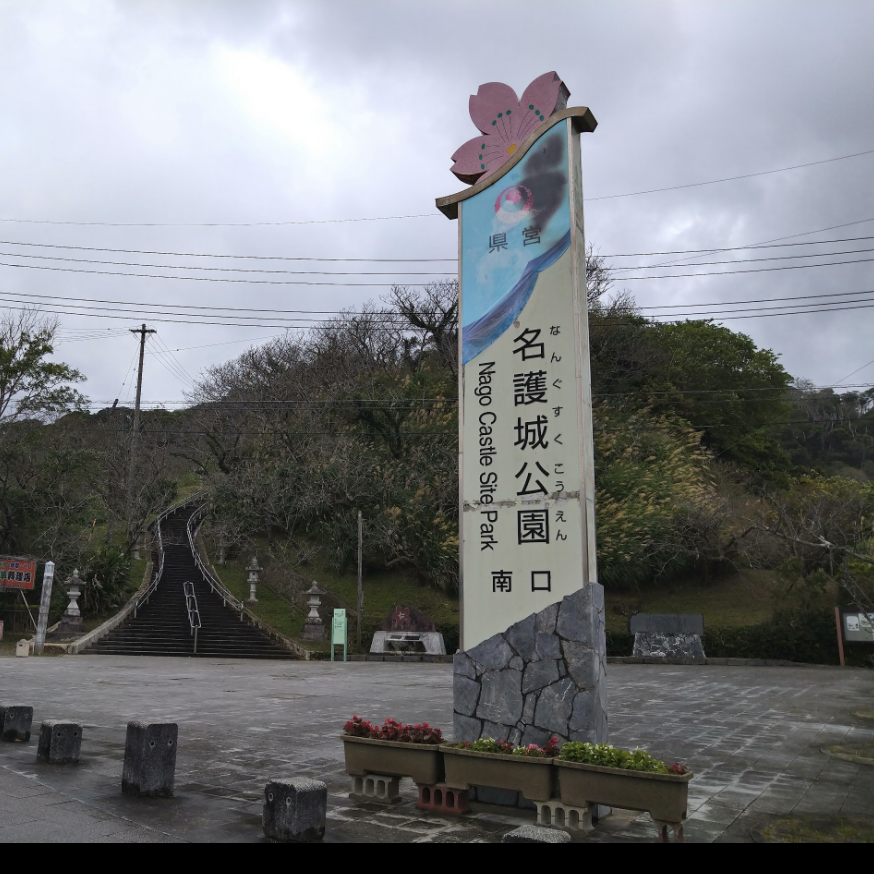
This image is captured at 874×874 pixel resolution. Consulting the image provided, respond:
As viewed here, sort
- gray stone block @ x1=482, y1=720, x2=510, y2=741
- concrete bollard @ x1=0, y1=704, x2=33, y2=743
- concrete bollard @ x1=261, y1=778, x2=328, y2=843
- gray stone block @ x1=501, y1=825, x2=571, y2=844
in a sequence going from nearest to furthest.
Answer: gray stone block @ x1=501, y1=825, x2=571, y2=844, concrete bollard @ x1=261, y1=778, x2=328, y2=843, gray stone block @ x1=482, y1=720, x2=510, y2=741, concrete bollard @ x1=0, y1=704, x2=33, y2=743

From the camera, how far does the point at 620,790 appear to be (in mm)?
4734

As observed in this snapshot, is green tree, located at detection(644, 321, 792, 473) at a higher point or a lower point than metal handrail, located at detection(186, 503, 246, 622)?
higher

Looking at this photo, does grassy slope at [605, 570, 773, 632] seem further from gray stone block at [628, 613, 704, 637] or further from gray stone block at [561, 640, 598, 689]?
gray stone block at [561, 640, 598, 689]

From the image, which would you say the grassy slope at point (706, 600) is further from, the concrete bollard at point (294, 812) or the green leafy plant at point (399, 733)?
the concrete bollard at point (294, 812)

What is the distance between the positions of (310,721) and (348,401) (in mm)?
22876

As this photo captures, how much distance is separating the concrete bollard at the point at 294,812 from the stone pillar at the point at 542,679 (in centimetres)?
162

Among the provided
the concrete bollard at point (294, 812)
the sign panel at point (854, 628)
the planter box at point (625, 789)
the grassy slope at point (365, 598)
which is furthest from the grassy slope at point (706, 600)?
the concrete bollard at point (294, 812)

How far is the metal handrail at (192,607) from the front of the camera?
23.9 meters

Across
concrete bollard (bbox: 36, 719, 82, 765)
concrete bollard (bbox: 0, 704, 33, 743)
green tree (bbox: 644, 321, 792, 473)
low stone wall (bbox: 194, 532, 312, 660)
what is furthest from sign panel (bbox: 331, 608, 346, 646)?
green tree (bbox: 644, 321, 792, 473)

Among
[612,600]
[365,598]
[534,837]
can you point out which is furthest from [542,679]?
[365,598]

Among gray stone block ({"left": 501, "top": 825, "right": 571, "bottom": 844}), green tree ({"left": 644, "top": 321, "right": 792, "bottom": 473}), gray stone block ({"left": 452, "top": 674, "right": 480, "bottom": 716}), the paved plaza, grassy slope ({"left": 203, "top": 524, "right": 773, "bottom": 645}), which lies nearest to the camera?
gray stone block ({"left": 501, "top": 825, "right": 571, "bottom": 844})

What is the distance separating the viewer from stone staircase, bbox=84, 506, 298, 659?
23.0m

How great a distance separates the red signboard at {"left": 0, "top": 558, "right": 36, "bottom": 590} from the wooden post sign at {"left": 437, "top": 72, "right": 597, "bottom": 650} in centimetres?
2173

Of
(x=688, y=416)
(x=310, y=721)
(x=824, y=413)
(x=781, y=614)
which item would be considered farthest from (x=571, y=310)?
(x=824, y=413)
